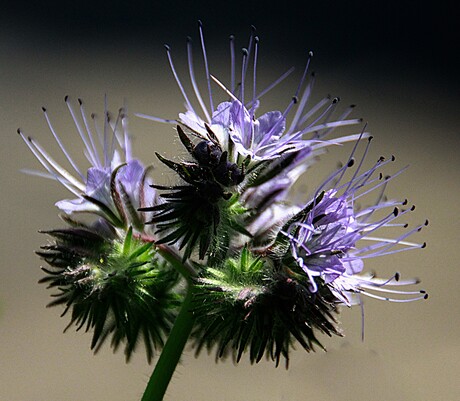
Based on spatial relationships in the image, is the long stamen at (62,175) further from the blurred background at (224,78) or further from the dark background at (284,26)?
the dark background at (284,26)

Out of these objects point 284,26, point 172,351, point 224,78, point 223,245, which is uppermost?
point 284,26

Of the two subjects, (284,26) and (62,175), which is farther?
(284,26)

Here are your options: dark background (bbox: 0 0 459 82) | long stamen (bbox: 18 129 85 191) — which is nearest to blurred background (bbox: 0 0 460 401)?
dark background (bbox: 0 0 459 82)

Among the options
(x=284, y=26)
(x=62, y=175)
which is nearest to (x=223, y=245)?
(x=62, y=175)

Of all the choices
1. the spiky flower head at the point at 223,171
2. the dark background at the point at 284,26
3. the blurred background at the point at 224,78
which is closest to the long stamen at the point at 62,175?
the spiky flower head at the point at 223,171

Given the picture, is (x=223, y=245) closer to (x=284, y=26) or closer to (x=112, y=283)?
(x=112, y=283)

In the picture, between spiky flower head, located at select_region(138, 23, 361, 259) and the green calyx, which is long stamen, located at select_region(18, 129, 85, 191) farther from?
spiky flower head, located at select_region(138, 23, 361, 259)
